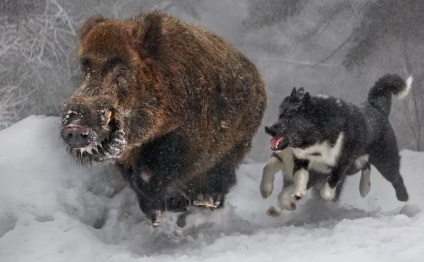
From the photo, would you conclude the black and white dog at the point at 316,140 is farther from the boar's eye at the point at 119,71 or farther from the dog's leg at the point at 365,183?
the boar's eye at the point at 119,71

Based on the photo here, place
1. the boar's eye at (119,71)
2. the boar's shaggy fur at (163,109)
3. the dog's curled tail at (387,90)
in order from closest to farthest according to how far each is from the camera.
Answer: the boar's shaggy fur at (163,109) < the boar's eye at (119,71) < the dog's curled tail at (387,90)

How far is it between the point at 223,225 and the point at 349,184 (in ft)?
10.3

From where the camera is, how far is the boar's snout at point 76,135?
12.9ft

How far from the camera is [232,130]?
5.72m

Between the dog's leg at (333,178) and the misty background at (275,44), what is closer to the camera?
the dog's leg at (333,178)

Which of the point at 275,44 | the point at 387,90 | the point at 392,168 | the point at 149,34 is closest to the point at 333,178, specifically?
the point at 392,168

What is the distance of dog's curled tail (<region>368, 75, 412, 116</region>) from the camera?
7.19 metres

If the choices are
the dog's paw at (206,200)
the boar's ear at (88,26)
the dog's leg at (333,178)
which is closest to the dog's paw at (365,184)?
the dog's leg at (333,178)

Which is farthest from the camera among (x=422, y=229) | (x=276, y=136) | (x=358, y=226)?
(x=276, y=136)

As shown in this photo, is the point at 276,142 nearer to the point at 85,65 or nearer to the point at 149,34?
the point at 149,34

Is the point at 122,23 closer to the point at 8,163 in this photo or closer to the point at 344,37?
the point at 8,163

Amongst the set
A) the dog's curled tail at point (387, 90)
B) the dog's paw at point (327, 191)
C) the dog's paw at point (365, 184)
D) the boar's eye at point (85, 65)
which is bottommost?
the dog's paw at point (327, 191)

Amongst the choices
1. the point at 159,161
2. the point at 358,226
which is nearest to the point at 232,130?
the point at 159,161

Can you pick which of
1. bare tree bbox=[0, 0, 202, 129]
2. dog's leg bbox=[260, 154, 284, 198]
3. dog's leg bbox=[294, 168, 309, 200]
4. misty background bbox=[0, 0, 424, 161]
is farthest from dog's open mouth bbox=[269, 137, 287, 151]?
bare tree bbox=[0, 0, 202, 129]
